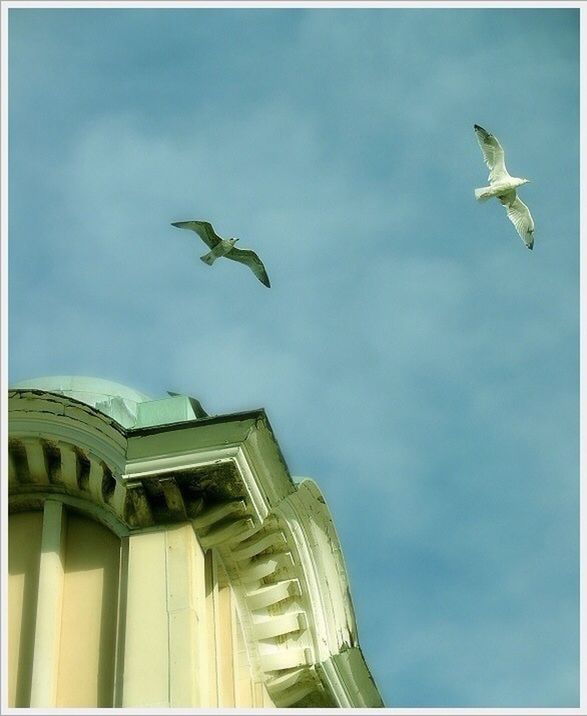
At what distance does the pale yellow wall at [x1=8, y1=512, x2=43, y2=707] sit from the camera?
16.9 m

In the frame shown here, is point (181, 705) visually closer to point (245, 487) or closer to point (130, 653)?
point (130, 653)

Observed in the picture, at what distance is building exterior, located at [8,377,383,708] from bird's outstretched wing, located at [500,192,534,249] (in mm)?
8893

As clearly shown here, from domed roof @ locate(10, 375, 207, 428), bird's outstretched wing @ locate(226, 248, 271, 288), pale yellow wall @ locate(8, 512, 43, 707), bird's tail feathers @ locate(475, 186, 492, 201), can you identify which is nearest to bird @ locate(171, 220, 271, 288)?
bird's outstretched wing @ locate(226, 248, 271, 288)

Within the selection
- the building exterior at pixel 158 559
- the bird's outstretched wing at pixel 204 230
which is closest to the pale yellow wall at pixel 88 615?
the building exterior at pixel 158 559

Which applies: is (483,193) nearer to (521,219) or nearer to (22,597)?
(521,219)

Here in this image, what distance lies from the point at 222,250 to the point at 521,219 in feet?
14.6

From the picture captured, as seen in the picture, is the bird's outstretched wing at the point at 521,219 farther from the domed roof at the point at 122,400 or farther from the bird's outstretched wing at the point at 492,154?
the domed roof at the point at 122,400

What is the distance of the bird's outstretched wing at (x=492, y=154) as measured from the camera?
2667 centimetres

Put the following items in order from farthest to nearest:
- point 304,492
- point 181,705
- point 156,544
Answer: point 304,492, point 156,544, point 181,705

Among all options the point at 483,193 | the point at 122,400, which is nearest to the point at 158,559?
the point at 122,400

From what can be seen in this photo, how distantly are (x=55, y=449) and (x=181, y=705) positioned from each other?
311cm

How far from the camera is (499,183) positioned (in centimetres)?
2681

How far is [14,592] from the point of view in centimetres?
1752

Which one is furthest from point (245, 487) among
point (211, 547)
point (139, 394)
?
point (139, 394)
